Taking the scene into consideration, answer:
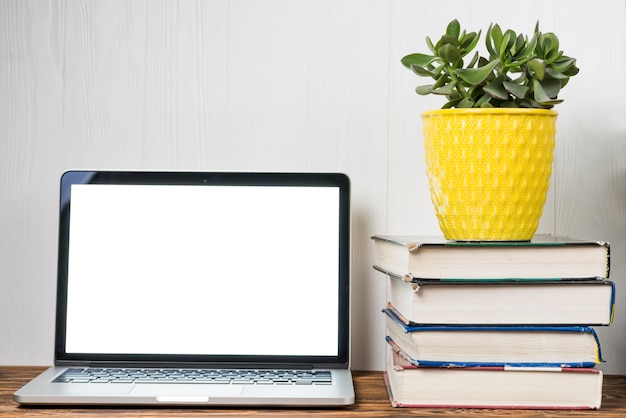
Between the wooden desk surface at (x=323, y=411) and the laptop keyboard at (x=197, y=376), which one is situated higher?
the laptop keyboard at (x=197, y=376)

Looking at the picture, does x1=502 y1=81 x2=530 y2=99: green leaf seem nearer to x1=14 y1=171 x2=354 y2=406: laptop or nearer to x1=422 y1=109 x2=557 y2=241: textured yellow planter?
x1=422 y1=109 x2=557 y2=241: textured yellow planter

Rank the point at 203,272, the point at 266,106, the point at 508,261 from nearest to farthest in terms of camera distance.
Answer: the point at 508,261 < the point at 203,272 < the point at 266,106

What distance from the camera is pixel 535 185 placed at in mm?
833

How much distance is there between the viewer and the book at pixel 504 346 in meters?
0.78

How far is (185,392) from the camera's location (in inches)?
31.5

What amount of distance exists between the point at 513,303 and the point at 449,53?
1.00ft

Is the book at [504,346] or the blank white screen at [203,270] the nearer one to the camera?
the book at [504,346]

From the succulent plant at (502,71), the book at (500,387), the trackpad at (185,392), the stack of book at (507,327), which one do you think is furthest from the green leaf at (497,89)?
the trackpad at (185,392)

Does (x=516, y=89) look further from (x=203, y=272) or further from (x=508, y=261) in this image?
(x=203, y=272)

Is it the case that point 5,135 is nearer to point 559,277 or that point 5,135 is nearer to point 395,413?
point 395,413

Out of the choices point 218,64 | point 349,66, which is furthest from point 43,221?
point 349,66

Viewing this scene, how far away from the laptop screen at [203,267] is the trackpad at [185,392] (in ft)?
0.31

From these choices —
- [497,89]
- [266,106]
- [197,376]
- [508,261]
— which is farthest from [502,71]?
[197,376]

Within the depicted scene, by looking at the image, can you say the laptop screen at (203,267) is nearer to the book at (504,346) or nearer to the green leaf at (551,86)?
the book at (504,346)
